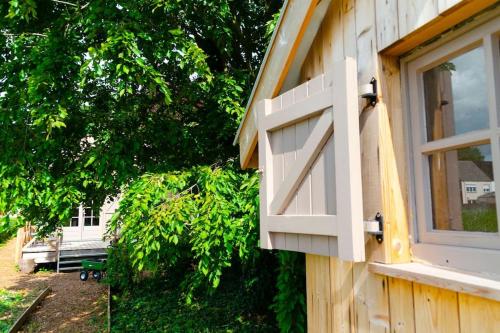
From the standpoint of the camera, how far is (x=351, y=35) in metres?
1.94

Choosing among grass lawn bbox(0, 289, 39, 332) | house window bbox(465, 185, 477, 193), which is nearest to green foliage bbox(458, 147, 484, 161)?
house window bbox(465, 185, 477, 193)

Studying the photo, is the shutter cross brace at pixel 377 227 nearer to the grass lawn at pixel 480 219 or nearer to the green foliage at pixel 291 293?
the grass lawn at pixel 480 219

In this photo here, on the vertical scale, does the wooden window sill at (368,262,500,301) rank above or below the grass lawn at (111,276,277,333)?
above

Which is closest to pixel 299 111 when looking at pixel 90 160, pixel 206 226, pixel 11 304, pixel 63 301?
pixel 206 226

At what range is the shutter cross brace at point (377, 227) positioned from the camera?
5.34 ft

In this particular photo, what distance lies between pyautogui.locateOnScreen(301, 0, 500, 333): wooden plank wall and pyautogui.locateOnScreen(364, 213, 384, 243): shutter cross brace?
25 millimetres

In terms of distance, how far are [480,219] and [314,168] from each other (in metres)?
0.74

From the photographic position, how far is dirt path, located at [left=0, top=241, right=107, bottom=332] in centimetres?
663

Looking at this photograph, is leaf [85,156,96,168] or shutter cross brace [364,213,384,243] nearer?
shutter cross brace [364,213,384,243]

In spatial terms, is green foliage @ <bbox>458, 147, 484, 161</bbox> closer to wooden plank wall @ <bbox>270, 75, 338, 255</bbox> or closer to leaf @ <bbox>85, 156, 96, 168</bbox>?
wooden plank wall @ <bbox>270, 75, 338, 255</bbox>

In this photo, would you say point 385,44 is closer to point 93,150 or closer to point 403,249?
point 403,249

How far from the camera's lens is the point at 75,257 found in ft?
36.9

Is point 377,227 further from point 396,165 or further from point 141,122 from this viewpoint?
point 141,122

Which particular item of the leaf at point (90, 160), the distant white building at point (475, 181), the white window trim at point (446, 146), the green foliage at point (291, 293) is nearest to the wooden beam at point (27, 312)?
the leaf at point (90, 160)
